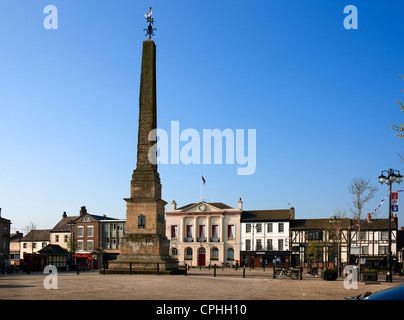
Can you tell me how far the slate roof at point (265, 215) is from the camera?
75419mm

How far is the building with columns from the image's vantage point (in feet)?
251

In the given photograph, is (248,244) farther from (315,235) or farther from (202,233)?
(315,235)

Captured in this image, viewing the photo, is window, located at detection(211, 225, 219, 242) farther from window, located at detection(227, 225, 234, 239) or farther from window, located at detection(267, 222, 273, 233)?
window, located at detection(267, 222, 273, 233)

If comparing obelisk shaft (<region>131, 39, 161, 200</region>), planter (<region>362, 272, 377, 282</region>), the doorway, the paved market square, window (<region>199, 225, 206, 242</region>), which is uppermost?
obelisk shaft (<region>131, 39, 161, 200</region>)

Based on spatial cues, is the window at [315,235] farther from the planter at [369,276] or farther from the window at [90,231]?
the planter at [369,276]

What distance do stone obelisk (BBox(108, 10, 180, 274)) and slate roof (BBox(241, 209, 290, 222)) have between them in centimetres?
4349

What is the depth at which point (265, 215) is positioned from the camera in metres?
77.1

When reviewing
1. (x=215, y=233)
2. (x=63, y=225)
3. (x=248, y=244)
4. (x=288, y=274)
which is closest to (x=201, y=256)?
(x=215, y=233)

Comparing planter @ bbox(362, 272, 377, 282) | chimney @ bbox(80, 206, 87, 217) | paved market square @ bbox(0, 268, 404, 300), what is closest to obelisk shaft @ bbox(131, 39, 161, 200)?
paved market square @ bbox(0, 268, 404, 300)

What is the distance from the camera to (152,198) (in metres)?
32.4

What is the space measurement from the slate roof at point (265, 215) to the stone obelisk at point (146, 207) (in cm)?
4349
